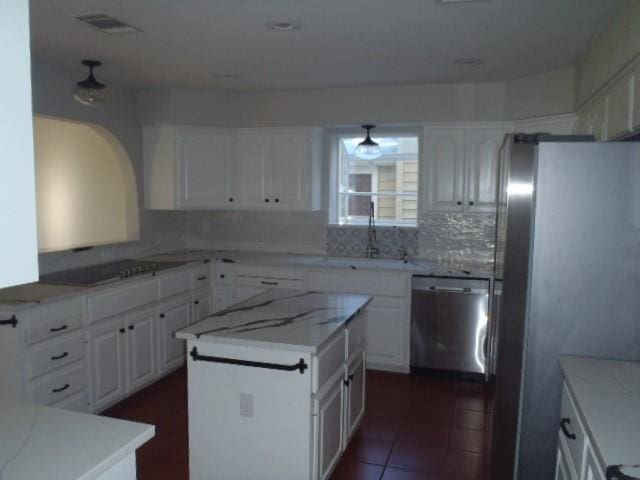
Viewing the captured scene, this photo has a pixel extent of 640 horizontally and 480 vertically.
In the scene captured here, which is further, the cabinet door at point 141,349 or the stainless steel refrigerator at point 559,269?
the cabinet door at point 141,349

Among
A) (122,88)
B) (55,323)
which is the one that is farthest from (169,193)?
(55,323)

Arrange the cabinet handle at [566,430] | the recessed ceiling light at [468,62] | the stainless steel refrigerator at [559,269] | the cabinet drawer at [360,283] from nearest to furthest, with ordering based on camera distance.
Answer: the cabinet handle at [566,430] < the stainless steel refrigerator at [559,269] < the recessed ceiling light at [468,62] < the cabinet drawer at [360,283]

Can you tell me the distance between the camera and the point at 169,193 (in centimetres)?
470

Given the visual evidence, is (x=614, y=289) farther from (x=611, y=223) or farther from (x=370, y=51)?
(x=370, y=51)

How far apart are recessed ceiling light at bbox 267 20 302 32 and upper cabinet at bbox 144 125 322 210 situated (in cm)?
191

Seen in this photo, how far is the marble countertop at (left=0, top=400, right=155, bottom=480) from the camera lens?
3.98 ft

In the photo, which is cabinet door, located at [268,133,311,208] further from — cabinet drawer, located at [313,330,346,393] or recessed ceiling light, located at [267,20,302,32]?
cabinet drawer, located at [313,330,346,393]

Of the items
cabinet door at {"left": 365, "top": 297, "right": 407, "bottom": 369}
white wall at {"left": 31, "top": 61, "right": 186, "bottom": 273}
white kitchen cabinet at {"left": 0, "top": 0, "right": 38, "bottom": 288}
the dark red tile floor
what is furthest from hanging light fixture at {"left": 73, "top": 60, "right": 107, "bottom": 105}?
white kitchen cabinet at {"left": 0, "top": 0, "right": 38, "bottom": 288}

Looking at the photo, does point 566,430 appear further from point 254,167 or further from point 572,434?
point 254,167

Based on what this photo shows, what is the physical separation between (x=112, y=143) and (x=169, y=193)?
0.63 m

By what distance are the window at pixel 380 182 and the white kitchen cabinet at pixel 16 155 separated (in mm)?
4362

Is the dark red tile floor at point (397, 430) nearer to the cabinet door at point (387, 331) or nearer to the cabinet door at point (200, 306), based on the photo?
the cabinet door at point (387, 331)

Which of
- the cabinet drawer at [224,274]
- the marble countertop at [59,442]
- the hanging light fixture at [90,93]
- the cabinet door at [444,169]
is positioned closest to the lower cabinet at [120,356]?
the cabinet drawer at [224,274]

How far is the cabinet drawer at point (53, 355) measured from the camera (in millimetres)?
2945
